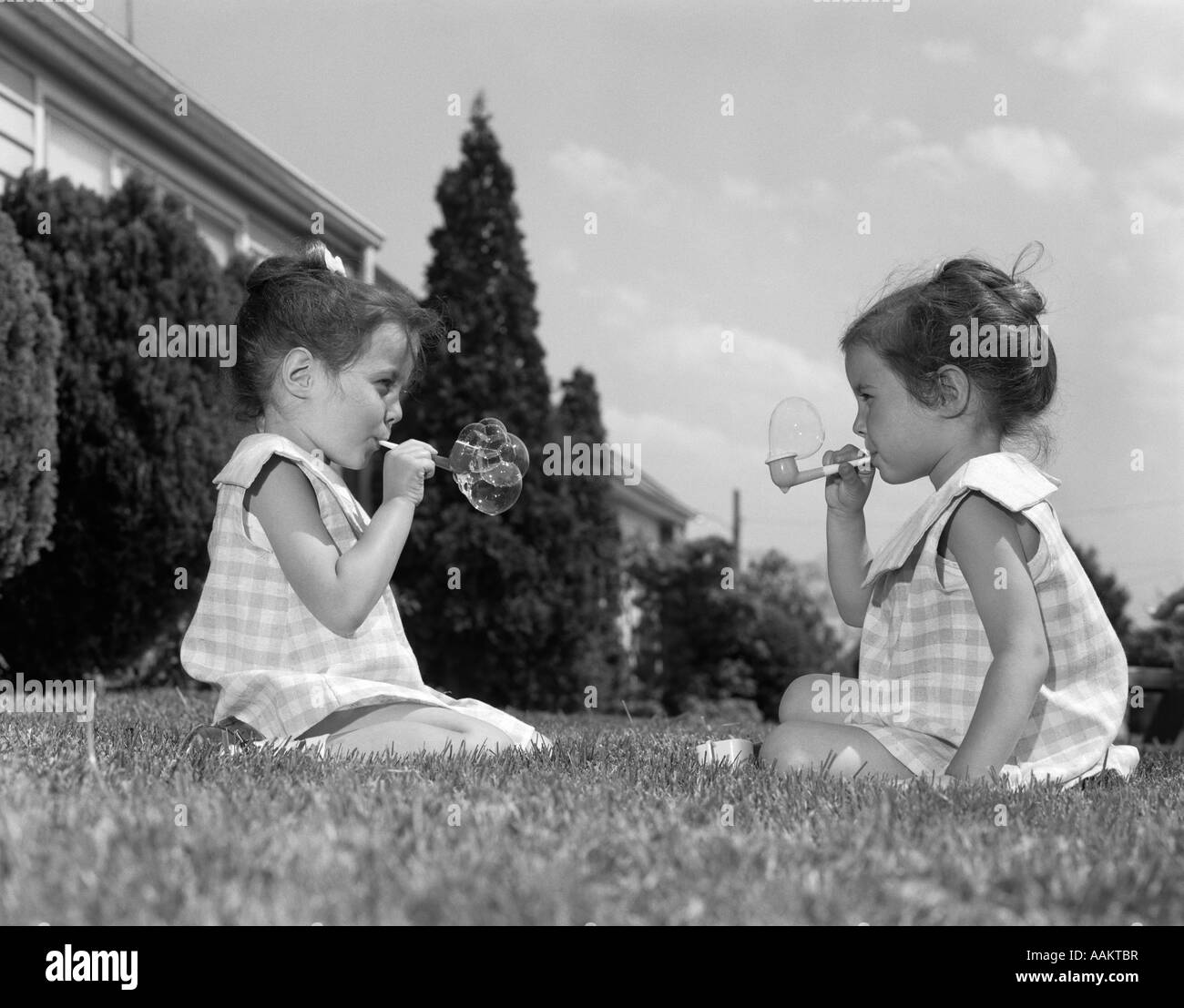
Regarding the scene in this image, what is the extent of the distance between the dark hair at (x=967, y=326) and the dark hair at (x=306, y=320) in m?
1.46

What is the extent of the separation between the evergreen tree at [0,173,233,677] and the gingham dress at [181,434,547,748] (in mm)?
5806

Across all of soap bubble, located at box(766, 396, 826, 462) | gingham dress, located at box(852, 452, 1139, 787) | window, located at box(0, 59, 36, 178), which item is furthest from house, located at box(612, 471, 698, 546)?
gingham dress, located at box(852, 452, 1139, 787)

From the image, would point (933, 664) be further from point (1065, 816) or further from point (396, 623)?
point (396, 623)

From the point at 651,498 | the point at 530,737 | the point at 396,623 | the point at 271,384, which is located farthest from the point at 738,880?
the point at 651,498

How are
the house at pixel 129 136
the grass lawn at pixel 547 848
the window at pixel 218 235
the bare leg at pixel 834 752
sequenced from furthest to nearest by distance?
the window at pixel 218 235
the house at pixel 129 136
the bare leg at pixel 834 752
the grass lawn at pixel 547 848

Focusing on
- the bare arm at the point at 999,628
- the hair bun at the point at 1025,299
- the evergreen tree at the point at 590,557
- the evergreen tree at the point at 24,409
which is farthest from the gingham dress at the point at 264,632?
the evergreen tree at the point at 590,557

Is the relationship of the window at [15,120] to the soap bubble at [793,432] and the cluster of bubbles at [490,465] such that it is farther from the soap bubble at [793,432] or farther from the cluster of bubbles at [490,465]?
the soap bubble at [793,432]

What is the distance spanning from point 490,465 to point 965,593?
5.81 feet

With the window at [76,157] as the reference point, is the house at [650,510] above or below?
below

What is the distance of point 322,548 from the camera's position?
347 centimetres

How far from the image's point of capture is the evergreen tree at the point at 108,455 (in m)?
9.03
